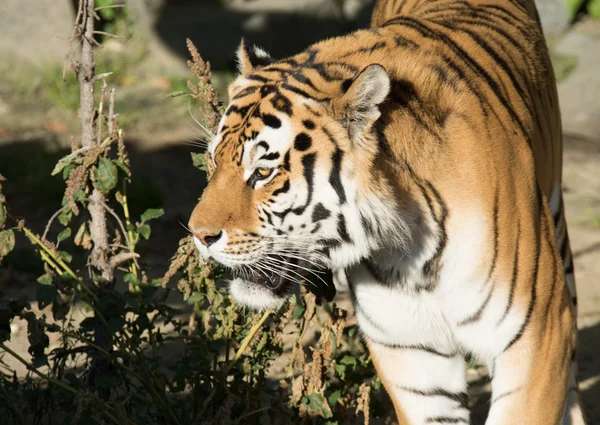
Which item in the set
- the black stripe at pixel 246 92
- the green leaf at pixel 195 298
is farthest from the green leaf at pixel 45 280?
the black stripe at pixel 246 92

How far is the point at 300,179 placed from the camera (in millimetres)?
2271

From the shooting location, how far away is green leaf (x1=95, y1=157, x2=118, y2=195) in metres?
2.60

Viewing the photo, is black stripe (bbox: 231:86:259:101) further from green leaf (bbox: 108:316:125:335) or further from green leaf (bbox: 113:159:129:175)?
green leaf (bbox: 108:316:125:335)

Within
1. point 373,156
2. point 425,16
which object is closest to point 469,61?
point 425,16

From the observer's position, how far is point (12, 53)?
7.43 meters

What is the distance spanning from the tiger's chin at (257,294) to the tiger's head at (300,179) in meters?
0.11

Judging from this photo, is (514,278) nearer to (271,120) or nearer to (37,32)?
(271,120)

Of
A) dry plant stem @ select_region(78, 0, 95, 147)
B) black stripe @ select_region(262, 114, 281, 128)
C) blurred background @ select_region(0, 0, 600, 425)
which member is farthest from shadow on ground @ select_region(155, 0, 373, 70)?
black stripe @ select_region(262, 114, 281, 128)

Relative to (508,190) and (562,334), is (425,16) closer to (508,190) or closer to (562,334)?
(508,190)

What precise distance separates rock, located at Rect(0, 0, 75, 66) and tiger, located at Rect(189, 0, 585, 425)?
5249 millimetres

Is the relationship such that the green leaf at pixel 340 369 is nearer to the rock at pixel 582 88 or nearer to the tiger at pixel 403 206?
the tiger at pixel 403 206

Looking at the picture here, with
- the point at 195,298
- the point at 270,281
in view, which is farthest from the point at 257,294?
the point at 195,298

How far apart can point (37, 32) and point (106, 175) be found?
17.2ft

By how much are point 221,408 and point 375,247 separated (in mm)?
675
